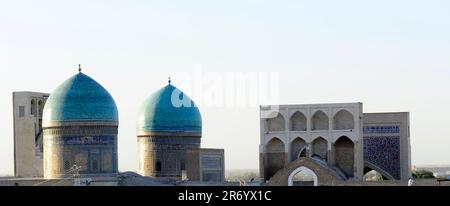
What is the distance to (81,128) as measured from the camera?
3309 cm

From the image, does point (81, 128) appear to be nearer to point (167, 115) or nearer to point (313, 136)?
point (167, 115)

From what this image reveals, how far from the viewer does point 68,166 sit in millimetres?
33125

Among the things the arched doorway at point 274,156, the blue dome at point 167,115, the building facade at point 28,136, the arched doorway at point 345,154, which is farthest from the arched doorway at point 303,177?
the building facade at point 28,136

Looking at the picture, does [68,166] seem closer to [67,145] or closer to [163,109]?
[67,145]

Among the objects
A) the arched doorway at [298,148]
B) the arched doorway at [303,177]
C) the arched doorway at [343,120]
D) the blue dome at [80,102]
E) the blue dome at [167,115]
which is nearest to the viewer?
the arched doorway at [303,177]

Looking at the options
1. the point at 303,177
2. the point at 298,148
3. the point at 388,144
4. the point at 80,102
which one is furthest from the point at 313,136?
the point at 80,102

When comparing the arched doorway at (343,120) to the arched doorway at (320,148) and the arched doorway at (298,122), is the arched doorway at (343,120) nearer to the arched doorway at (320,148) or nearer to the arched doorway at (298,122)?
the arched doorway at (320,148)

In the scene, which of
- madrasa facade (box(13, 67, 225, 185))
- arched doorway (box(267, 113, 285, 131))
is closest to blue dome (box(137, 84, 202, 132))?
madrasa facade (box(13, 67, 225, 185))

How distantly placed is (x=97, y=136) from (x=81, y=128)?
56 cm

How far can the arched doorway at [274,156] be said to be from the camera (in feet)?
100

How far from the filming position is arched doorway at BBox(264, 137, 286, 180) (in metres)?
30.5

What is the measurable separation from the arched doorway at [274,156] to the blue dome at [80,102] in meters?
5.51
